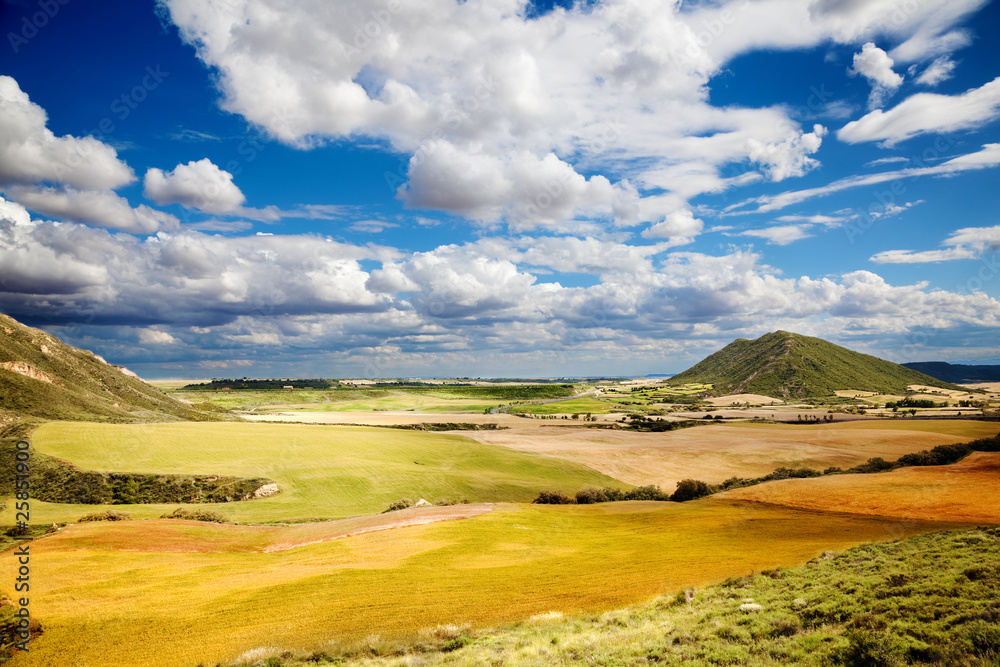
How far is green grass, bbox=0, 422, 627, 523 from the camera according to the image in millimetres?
45812

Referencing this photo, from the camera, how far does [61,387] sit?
3063 inches

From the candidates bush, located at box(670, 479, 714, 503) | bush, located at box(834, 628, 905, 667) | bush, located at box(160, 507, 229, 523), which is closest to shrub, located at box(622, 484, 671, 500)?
bush, located at box(670, 479, 714, 503)

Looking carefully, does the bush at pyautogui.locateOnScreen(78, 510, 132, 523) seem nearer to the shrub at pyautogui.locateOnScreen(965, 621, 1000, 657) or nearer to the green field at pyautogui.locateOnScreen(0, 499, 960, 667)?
the green field at pyautogui.locateOnScreen(0, 499, 960, 667)

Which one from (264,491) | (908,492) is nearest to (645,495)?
(908,492)

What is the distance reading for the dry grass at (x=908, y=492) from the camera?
2539 cm

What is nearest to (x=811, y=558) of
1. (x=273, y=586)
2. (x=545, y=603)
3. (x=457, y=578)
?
(x=545, y=603)

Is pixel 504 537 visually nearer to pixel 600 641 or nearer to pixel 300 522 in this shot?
pixel 600 641

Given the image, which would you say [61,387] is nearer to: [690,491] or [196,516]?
[196,516]

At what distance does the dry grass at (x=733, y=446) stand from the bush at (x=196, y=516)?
3731 cm

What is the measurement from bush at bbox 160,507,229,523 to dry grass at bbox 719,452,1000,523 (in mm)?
44009

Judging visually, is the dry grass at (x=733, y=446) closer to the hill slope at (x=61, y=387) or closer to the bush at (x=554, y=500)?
the bush at (x=554, y=500)

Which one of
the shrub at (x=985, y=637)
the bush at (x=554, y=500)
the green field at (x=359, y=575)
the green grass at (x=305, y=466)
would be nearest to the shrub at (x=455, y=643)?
Answer: the green field at (x=359, y=575)

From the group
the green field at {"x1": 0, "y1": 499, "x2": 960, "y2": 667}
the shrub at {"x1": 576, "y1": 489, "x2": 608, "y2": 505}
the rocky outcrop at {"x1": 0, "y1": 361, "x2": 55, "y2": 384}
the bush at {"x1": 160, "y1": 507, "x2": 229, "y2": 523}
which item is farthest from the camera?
the rocky outcrop at {"x1": 0, "y1": 361, "x2": 55, "y2": 384}

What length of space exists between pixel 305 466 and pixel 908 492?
199ft
